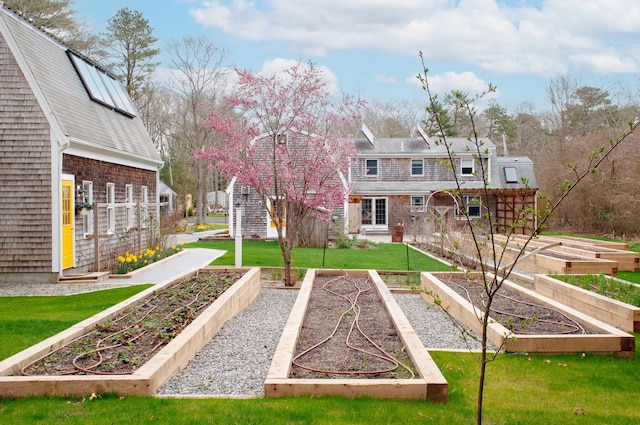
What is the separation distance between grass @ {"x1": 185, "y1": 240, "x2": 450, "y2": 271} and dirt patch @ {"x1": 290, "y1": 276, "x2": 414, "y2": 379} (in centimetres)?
469

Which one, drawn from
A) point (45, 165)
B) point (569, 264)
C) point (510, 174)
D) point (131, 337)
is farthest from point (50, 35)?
point (510, 174)

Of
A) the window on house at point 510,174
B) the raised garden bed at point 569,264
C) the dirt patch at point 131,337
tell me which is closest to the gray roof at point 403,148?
the window on house at point 510,174

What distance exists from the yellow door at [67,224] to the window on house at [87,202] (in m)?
0.63

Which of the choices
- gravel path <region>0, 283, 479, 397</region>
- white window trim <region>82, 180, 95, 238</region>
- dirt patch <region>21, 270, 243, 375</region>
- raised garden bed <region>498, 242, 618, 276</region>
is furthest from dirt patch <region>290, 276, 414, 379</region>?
white window trim <region>82, 180, 95, 238</region>

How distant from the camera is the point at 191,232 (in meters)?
30.8

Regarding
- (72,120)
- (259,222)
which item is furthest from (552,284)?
(259,222)

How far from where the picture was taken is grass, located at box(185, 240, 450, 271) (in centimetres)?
1491

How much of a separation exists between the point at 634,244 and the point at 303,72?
1528cm

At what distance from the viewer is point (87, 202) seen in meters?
13.4

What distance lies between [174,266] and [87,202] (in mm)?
2898

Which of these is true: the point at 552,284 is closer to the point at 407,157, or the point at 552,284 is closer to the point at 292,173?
the point at 292,173

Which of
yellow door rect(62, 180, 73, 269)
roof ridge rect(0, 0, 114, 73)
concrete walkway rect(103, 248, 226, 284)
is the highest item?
roof ridge rect(0, 0, 114, 73)

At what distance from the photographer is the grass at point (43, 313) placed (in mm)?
7120

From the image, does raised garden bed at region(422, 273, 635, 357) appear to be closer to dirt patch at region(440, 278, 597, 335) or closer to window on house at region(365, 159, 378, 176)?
dirt patch at region(440, 278, 597, 335)
